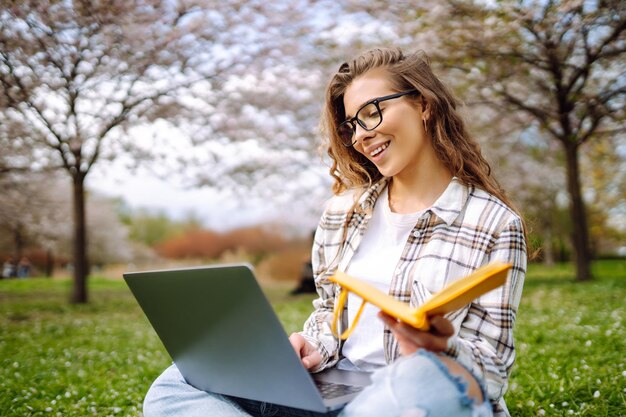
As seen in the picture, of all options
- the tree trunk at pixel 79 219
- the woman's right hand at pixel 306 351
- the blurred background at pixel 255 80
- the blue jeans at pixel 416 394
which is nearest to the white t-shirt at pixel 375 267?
the woman's right hand at pixel 306 351

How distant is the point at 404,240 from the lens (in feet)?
6.82

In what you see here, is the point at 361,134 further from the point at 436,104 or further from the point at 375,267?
the point at 375,267

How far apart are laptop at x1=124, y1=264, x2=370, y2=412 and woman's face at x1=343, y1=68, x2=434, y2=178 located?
786 millimetres

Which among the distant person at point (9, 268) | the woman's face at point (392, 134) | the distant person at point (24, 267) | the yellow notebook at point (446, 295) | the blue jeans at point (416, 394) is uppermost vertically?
the woman's face at point (392, 134)

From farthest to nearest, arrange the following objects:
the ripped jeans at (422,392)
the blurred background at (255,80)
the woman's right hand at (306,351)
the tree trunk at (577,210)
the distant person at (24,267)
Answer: the distant person at (24,267), the tree trunk at (577,210), the blurred background at (255,80), the woman's right hand at (306,351), the ripped jeans at (422,392)

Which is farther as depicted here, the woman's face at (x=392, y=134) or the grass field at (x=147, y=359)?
the grass field at (x=147, y=359)

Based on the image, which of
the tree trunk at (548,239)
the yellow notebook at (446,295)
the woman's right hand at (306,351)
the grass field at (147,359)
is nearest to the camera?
the yellow notebook at (446,295)

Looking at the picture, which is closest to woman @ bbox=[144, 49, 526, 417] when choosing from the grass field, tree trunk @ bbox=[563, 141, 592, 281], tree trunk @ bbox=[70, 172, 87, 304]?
the grass field

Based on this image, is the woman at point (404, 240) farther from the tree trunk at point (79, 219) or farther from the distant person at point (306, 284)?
the distant person at point (306, 284)

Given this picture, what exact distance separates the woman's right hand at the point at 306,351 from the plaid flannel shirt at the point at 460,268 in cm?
3

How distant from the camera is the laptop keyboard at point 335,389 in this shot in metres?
1.61

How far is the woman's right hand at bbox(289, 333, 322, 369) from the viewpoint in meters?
1.91

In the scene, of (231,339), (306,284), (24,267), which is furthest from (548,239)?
(231,339)

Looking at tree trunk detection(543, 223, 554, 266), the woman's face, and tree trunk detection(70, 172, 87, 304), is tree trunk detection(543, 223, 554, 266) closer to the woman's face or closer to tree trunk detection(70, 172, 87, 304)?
tree trunk detection(70, 172, 87, 304)
